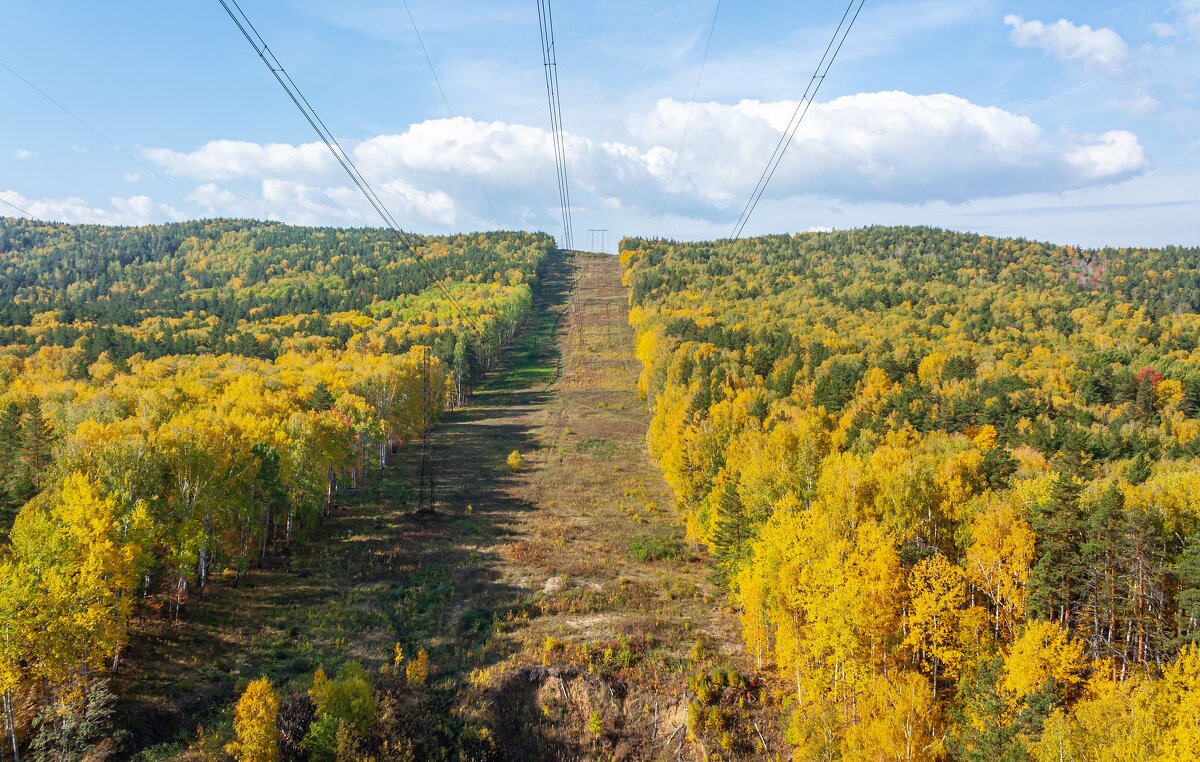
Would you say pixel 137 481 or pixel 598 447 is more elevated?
pixel 137 481

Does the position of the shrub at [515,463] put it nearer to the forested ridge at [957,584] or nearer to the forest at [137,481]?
the forest at [137,481]

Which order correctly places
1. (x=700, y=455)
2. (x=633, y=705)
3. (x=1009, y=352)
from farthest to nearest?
(x=1009, y=352) < (x=700, y=455) < (x=633, y=705)

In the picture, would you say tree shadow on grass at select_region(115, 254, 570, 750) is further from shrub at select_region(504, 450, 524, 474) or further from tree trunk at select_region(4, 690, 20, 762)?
shrub at select_region(504, 450, 524, 474)

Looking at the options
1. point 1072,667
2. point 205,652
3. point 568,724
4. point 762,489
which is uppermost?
point 762,489

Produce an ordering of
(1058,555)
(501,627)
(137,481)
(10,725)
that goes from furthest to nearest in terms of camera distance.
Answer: (501,627) → (137,481) → (1058,555) → (10,725)

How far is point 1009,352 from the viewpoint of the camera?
148 meters

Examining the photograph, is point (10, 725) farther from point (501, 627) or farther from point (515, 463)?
point (515, 463)

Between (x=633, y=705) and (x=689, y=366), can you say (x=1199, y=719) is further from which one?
(x=689, y=366)

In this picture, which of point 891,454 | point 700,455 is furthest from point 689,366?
point 891,454

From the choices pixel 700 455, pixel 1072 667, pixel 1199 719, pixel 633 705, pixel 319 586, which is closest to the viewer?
pixel 1199 719

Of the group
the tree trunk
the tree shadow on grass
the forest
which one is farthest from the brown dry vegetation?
the tree trunk

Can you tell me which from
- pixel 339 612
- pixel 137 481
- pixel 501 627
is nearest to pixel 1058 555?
pixel 501 627

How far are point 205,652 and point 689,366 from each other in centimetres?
8544

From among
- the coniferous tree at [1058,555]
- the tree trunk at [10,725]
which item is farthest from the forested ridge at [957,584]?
the tree trunk at [10,725]
